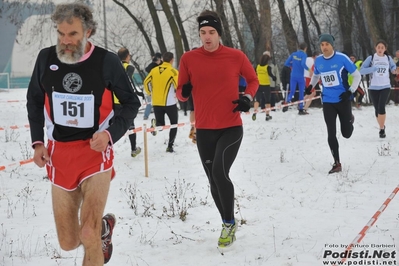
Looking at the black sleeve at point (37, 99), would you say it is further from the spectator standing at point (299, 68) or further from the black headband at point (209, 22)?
the spectator standing at point (299, 68)

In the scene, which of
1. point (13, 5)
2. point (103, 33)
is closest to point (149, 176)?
point (13, 5)

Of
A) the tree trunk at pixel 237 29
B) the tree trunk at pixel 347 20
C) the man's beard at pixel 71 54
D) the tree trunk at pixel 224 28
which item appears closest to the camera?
the man's beard at pixel 71 54

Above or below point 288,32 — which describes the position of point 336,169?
below

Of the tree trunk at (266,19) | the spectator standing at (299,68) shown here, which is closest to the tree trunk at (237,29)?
the tree trunk at (266,19)

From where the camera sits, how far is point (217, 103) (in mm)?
5195

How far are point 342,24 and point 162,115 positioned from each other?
58.9ft

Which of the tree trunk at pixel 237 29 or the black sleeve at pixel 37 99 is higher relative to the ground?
the tree trunk at pixel 237 29

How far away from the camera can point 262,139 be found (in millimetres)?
12383

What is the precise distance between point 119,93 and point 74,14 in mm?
619

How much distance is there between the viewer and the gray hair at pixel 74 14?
3.79 m

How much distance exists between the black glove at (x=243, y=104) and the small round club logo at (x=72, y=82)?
171 centimetres

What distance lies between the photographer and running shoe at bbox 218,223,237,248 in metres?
5.04

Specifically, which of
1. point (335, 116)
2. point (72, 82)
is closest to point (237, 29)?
point (335, 116)

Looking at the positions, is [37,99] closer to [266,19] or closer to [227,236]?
[227,236]
